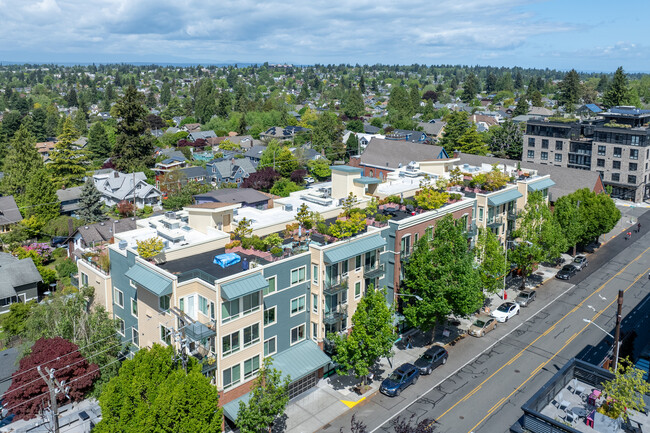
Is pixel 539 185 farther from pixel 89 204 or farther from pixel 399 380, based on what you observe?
pixel 89 204

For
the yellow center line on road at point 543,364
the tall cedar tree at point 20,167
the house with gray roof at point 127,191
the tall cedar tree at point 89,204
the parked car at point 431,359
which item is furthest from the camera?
the house with gray roof at point 127,191

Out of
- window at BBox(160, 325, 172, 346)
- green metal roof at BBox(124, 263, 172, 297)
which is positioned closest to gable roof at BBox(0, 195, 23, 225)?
green metal roof at BBox(124, 263, 172, 297)

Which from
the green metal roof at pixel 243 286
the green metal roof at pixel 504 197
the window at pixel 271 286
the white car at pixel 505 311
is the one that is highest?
the green metal roof at pixel 504 197

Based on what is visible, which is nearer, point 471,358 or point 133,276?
point 133,276

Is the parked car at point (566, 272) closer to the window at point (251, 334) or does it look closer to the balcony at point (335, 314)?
the balcony at point (335, 314)

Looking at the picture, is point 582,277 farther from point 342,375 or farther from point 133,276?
point 133,276

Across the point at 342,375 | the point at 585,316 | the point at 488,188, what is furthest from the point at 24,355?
the point at 585,316

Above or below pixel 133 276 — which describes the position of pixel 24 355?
below

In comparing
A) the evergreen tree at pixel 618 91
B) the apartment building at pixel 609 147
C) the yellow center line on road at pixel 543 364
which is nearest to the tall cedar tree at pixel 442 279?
the yellow center line on road at pixel 543 364

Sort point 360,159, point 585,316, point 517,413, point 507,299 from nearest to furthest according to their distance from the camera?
point 517,413, point 585,316, point 507,299, point 360,159
